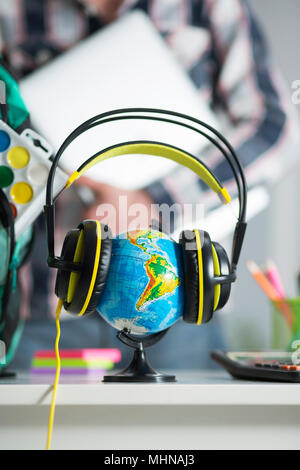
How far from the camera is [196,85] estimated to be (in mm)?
1141

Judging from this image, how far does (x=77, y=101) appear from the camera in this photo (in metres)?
1.05

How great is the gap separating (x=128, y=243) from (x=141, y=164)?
0.54m

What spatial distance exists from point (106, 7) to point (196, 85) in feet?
0.92

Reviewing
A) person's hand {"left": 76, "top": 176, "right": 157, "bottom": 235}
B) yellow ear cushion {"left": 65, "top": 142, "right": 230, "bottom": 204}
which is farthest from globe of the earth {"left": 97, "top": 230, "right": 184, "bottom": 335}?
person's hand {"left": 76, "top": 176, "right": 157, "bottom": 235}

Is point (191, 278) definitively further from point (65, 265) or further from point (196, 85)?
point (196, 85)

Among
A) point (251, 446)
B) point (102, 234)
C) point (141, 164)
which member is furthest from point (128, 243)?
point (141, 164)

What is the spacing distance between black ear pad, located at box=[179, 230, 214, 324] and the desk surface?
8 centimetres

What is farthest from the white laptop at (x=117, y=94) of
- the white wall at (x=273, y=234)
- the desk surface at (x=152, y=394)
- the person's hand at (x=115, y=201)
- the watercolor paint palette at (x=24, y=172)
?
the desk surface at (x=152, y=394)

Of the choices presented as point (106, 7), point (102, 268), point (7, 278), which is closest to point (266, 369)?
point (102, 268)

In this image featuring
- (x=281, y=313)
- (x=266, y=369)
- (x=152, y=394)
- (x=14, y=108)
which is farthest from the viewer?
(x=281, y=313)

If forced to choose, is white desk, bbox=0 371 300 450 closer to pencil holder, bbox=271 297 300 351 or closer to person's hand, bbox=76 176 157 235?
pencil holder, bbox=271 297 300 351

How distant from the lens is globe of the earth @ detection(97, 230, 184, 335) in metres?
0.54

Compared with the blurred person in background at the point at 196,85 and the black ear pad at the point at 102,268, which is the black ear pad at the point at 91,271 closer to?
the black ear pad at the point at 102,268

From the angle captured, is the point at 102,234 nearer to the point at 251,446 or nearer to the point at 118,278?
the point at 118,278
